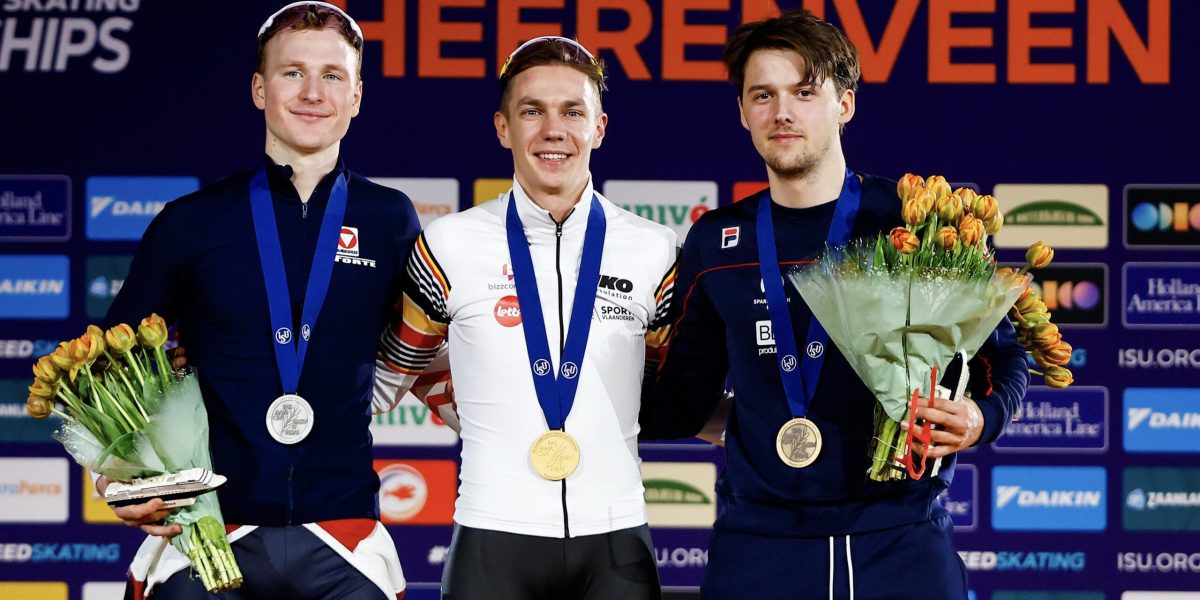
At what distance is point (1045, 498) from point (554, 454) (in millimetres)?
2588

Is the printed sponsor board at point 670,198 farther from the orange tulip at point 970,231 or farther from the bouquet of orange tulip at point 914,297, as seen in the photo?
the orange tulip at point 970,231

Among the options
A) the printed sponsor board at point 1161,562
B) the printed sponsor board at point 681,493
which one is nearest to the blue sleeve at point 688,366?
the printed sponsor board at point 681,493

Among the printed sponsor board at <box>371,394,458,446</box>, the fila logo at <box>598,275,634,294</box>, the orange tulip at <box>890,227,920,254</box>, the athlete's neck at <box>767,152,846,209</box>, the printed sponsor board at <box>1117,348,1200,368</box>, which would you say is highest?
the athlete's neck at <box>767,152,846,209</box>

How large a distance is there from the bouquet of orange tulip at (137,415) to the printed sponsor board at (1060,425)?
2968mm

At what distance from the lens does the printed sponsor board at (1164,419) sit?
14.3 ft

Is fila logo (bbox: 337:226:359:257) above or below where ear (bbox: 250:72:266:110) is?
below

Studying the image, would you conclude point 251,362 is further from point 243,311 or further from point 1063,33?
point 1063,33

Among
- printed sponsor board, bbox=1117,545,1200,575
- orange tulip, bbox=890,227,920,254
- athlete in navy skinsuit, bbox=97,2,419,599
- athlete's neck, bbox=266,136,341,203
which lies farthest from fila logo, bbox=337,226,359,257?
printed sponsor board, bbox=1117,545,1200,575

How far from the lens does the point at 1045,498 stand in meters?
4.36

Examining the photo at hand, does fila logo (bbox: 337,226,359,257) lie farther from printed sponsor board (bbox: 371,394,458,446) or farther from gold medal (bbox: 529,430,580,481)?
printed sponsor board (bbox: 371,394,458,446)

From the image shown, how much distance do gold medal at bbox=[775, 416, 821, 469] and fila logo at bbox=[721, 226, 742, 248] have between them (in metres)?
0.39

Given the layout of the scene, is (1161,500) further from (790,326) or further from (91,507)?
(91,507)

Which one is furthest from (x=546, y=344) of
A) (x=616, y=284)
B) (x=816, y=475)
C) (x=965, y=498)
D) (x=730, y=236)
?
(x=965, y=498)

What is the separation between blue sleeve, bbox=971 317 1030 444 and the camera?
7.50 feet
